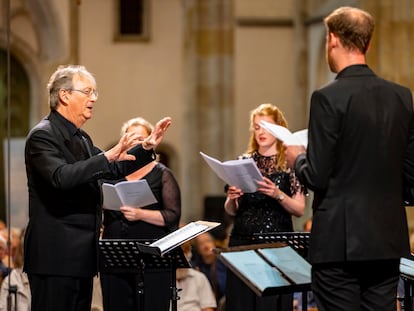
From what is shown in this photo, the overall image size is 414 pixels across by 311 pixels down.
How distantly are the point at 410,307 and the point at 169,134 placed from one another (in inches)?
506

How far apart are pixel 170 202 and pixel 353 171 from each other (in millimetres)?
2703

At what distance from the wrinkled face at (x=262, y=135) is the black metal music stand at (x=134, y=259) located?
99cm

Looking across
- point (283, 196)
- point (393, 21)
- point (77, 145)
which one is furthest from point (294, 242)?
point (393, 21)

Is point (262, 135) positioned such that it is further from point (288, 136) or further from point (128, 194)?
point (288, 136)

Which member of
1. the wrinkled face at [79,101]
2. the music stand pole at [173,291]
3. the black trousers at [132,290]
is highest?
the wrinkled face at [79,101]

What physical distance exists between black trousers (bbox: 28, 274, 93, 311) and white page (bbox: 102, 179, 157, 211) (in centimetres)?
128

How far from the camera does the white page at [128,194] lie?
252 inches

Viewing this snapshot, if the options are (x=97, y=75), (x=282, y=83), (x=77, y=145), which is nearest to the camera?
(x=77, y=145)

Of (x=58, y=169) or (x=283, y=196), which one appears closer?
(x=58, y=169)

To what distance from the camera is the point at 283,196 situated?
627cm

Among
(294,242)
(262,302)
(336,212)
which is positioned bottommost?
(262,302)

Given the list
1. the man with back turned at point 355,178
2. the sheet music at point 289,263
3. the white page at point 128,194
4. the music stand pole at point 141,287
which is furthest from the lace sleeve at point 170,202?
the man with back turned at point 355,178

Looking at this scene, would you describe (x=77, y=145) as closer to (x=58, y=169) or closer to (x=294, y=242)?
(x=58, y=169)

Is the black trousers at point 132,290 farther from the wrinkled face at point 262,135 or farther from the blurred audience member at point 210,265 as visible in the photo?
the blurred audience member at point 210,265
